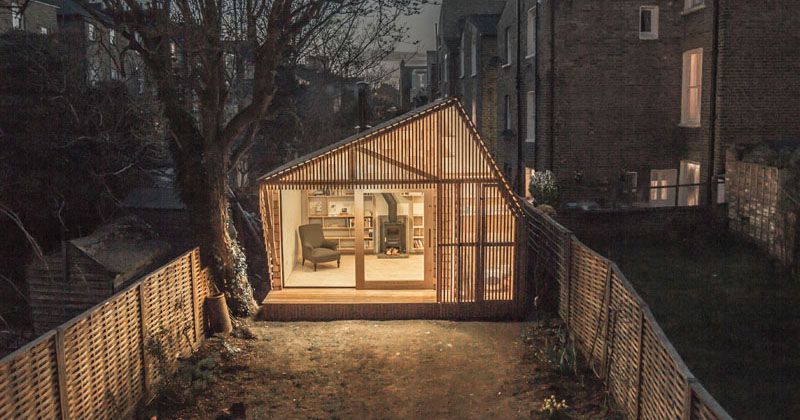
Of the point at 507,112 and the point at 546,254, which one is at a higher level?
the point at 507,112

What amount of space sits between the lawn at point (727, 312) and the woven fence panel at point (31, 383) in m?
7.71

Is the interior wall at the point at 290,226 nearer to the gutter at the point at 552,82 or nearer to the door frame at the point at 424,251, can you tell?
the door frame at the point at 424,251

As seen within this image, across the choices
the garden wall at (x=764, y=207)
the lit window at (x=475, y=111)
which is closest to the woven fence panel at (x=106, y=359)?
the garden wall at (x=764, y=207)

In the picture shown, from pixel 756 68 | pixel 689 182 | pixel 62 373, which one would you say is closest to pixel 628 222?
pixel 689 182

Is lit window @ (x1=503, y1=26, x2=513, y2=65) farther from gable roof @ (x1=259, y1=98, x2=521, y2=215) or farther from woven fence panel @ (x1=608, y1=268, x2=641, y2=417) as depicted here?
woven fence panel @ (x1=608, y1=268, x2=641, y2=417)

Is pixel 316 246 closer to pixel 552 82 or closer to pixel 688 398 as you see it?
pixel 552 82

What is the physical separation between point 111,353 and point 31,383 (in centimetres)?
182

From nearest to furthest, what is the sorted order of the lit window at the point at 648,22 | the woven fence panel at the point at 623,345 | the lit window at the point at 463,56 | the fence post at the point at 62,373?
1. the fence post at the point at 62,373
2. the woven fence panel at the point at 623,345
3. the lit window at the point at 648,22
4. the lit window at the point at 463,56

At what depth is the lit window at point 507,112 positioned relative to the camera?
28.5 metres

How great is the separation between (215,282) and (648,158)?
14672mm

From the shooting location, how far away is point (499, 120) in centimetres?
3020

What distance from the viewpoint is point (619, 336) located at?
341 inches

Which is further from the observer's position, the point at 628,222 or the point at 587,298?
the point at 628,222

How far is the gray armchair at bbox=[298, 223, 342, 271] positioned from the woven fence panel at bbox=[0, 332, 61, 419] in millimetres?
10094
